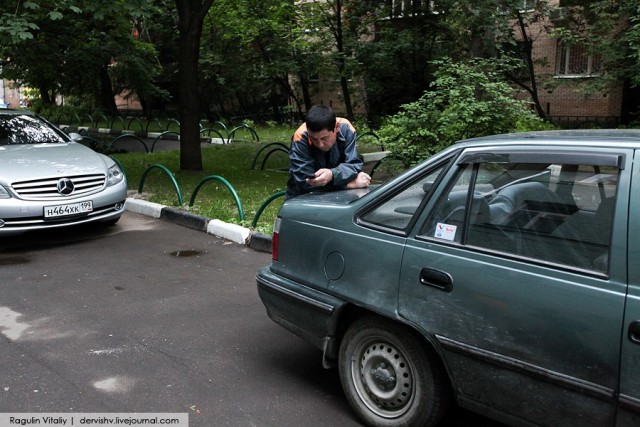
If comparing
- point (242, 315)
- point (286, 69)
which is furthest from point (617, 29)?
point (242, 315)

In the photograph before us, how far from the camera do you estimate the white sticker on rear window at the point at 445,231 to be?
3027mm

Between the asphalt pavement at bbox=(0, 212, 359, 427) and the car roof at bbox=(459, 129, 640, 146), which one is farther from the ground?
the car roof at bbox=(459, 129, 640, 146)

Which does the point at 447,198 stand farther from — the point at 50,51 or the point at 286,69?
the point at 286,69

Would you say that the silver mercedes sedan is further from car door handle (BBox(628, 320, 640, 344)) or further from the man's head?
car door handle (BBox(628, 320, 640, 344))

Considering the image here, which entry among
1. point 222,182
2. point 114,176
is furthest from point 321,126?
point 222,182

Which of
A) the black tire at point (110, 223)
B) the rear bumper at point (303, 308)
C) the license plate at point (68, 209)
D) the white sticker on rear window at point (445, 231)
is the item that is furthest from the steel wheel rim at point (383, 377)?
the black tire at point (110, 223)

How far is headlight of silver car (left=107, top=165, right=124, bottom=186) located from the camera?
7.75m

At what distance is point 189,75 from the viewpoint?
38.9 ft

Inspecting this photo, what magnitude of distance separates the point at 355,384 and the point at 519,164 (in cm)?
150

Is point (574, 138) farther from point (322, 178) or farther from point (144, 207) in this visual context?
point (144, 207)

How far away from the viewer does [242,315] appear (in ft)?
17.0

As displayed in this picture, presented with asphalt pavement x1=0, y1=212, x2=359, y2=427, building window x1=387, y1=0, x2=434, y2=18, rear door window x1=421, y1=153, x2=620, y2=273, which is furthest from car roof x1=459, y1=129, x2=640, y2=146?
building window x1=387, y1=0, x2=434, y2=18

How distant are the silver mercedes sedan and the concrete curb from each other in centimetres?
80

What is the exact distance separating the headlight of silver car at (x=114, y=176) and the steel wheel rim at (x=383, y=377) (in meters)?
5.32
